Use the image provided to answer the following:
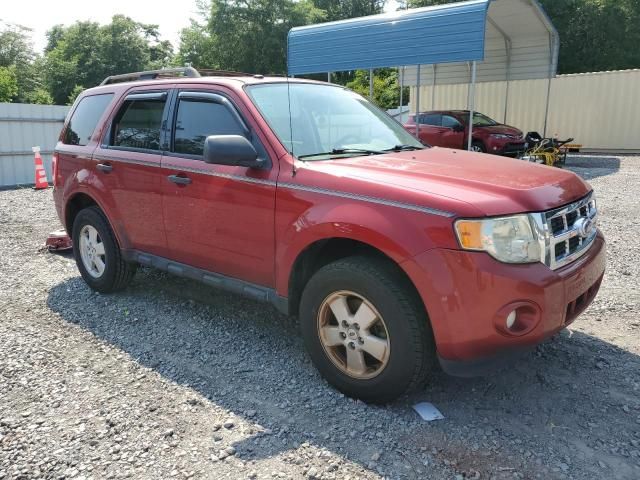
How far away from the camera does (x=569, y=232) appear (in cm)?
299

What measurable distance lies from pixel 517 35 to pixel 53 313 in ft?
59.3

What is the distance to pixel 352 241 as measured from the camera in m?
3.24

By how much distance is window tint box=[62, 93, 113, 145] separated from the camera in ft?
16.5

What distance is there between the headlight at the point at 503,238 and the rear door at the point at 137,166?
251 centimetres

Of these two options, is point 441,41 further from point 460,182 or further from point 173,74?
point 460,182

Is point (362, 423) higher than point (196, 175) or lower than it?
lower

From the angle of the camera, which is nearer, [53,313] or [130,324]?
[130,324]

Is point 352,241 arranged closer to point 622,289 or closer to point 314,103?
point 314,103

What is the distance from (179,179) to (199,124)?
442mm

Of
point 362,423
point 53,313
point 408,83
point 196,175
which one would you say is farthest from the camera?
point 408,83

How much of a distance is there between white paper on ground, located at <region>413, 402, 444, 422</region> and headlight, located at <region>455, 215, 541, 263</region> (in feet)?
3.33

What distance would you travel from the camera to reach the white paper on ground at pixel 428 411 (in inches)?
121

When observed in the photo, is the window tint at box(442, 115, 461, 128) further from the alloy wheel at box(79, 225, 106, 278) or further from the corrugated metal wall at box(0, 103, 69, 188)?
the alloy wheel at box(79, 225, 106, 278)

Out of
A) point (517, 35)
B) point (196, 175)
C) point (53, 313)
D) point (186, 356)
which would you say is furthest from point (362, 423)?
point (517, 35)
